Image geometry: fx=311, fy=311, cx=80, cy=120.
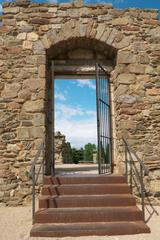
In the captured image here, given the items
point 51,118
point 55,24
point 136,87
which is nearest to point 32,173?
point 51,118

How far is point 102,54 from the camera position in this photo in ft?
23.1

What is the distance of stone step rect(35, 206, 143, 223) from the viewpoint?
182 inches

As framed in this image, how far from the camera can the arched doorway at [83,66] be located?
6531 mm

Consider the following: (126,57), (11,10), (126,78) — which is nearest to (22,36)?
(11,10)

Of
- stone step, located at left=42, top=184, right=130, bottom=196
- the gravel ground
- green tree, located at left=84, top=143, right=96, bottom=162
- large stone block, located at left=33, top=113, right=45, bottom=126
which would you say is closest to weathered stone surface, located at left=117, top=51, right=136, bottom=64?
large stone block, located at left=33, top=113, right=45, bottom=126

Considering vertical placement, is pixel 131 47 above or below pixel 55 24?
below

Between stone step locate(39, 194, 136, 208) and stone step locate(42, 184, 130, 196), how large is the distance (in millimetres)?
191

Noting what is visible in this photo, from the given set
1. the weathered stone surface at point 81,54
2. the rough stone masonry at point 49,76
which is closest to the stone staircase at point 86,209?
the rough stone masonry at point 49,76

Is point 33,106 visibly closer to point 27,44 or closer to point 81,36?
point 27,44

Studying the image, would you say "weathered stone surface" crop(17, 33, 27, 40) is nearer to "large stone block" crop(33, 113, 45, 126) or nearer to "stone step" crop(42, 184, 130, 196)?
"large stone block" crop(33, 113, 45, 126)

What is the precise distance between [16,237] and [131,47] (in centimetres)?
436

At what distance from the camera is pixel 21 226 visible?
4.61 meters

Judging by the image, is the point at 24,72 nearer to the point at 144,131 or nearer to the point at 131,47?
the point at 131,47

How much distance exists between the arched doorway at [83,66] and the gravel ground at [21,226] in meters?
1.27
